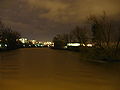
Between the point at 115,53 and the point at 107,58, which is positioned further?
the point at 115,53

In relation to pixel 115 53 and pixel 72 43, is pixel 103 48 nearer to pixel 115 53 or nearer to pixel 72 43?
pixel 115 53

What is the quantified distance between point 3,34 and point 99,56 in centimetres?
5981

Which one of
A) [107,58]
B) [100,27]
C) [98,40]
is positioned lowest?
[107,58]

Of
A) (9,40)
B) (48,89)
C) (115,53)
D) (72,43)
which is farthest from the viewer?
(72,43)

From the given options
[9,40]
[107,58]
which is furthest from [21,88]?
[9,40]

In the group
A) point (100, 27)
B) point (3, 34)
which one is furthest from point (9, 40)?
point (100, 27)

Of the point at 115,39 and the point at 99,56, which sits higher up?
the point at 115,39

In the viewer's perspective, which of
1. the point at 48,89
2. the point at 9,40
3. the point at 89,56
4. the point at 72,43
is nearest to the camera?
the point at 48,89

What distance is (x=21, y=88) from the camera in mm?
9352

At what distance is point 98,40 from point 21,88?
85.3 feet

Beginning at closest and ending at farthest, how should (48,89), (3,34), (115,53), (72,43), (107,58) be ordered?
(48,89)
(107,58)
(115,53)
(3,34)
(72,43)

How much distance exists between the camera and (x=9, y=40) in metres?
89.8

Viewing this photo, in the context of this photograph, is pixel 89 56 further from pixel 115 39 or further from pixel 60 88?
pixel 60 88

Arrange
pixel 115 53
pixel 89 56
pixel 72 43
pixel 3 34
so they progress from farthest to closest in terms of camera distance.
A: pixel 72 43 < pixel 3 34 < pixel 89 56 < pixel 115 53
